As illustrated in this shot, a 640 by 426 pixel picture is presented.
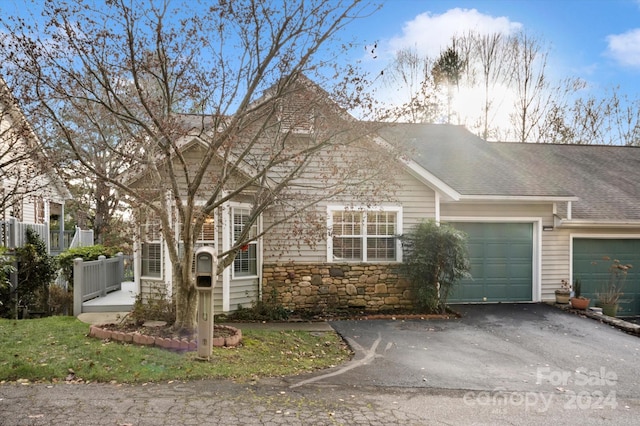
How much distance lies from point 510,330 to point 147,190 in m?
7.54

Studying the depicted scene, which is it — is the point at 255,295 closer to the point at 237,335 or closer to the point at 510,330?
the point at 237,335

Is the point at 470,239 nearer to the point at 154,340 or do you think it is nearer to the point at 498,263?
the point at 498,263

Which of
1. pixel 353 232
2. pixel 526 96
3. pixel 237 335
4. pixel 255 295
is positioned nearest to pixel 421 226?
pixel 353 232

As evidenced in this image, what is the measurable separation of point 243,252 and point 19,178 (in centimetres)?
490

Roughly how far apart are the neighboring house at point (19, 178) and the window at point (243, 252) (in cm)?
362

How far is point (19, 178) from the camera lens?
9.30 meters

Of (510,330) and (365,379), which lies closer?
(365,379)

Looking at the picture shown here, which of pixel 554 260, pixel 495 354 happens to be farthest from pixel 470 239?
pixel 495 354

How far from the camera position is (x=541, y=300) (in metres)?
12.0

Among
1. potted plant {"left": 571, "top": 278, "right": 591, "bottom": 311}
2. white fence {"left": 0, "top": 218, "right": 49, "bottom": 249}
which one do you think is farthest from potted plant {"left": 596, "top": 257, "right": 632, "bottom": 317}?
white fence {"left": 0, "top": 218, "right": 49, "bottom": 249}

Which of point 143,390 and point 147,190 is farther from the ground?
point 147,190

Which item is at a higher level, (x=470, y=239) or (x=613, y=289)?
(x=470, y=239)

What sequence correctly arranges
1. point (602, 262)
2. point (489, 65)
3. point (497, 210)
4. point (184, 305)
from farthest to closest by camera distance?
1. point (489, 65)
2. point (602, 262)
3. point (497, 210)
4. point (184, 305)

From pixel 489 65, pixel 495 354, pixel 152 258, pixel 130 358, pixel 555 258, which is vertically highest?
pixel 489 65
